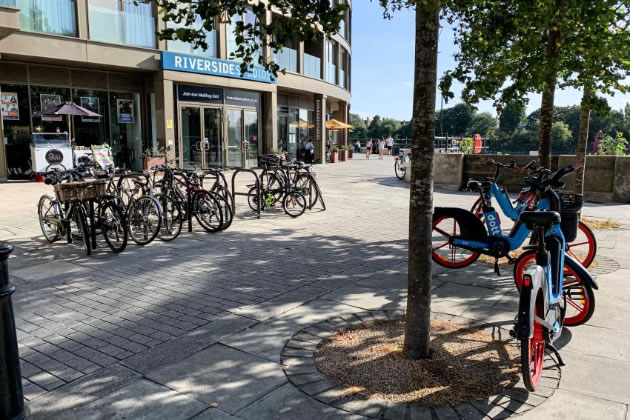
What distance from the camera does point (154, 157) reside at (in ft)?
58.5

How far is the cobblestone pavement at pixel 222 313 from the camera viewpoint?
127 inches

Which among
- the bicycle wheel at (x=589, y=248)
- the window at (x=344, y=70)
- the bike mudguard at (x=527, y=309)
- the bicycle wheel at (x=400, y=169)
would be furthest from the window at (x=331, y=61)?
the bike mudguard at (x=527, y=309)

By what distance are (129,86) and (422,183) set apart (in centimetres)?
1785

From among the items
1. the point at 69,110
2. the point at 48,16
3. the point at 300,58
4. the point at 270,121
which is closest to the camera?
the point at 48,16

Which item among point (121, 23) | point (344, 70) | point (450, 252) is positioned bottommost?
point (450, 252)

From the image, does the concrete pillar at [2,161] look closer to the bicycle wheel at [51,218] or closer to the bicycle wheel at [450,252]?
the bicycle wheel at [51,218]

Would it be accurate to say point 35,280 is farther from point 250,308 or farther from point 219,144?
point 219,144

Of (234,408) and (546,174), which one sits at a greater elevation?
(546,174)

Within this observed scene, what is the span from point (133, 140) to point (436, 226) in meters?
16.0

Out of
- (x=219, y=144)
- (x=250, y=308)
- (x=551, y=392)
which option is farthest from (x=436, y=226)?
(x=219, y=144)

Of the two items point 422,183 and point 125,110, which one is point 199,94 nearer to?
point 125,110

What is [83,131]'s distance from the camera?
704 inches

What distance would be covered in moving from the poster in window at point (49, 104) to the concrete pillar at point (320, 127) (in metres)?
13.8

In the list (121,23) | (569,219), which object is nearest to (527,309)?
(569,219)
